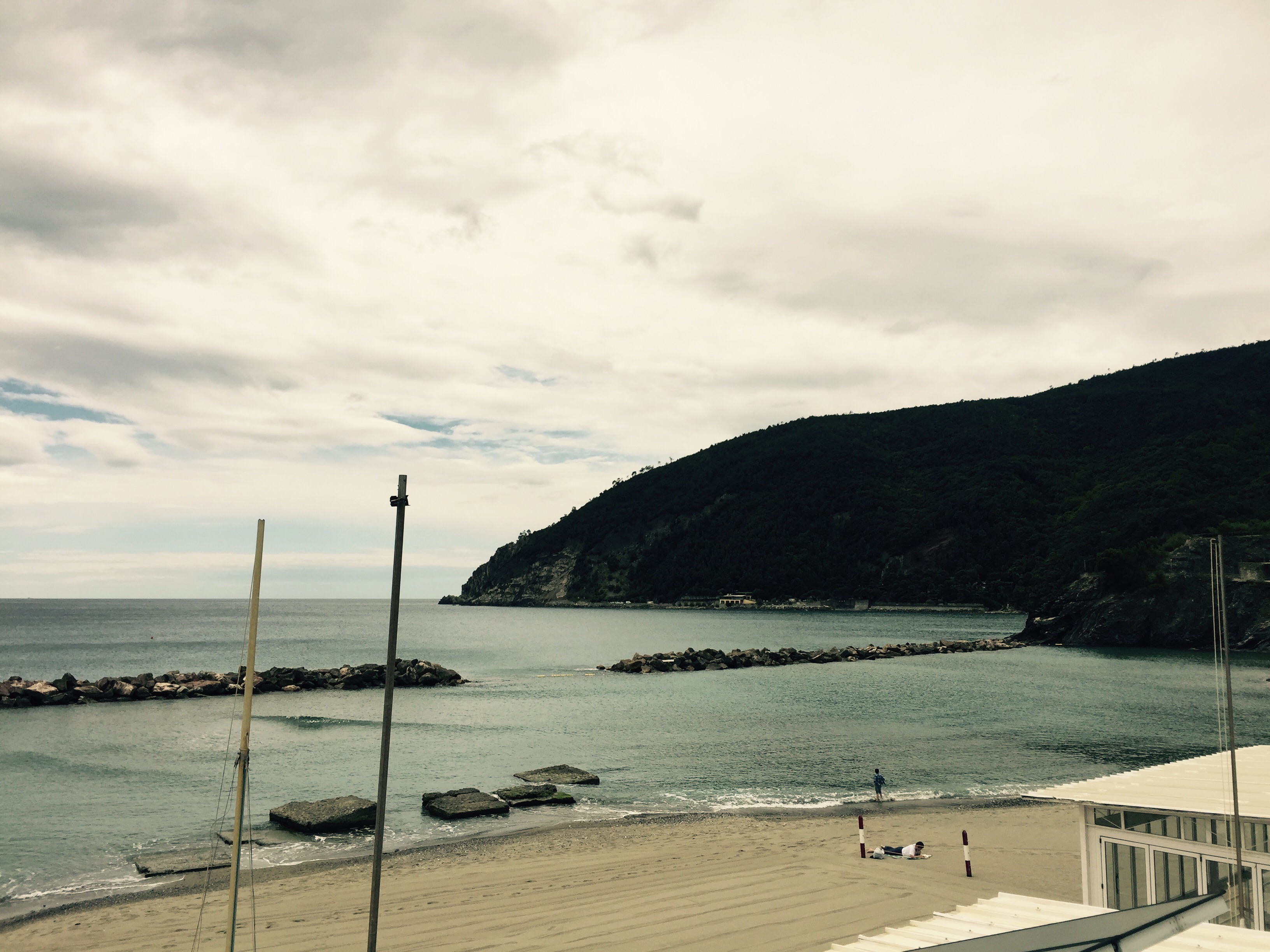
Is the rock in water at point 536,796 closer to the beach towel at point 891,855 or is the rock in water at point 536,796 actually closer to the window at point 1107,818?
the beach towel at point 891,855

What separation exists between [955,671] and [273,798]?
6414 centimetres

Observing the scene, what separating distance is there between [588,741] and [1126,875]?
96.8 ft

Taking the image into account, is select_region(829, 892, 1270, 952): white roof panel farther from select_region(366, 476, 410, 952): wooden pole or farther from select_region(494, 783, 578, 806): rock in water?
select_region(494, 783, 578, 806): rock in water

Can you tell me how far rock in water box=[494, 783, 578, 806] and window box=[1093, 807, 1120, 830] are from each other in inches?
677

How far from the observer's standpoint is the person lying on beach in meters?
19.1

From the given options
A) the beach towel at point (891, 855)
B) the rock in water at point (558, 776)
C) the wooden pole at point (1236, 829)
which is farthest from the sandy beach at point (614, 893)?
the rock in water at point (558, 776)

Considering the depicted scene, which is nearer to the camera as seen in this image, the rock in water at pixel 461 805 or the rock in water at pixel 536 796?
the rock in water at pixel 461 805

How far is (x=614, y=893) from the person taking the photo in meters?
16.5

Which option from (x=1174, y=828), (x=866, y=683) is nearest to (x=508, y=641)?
(x=866, y=683)

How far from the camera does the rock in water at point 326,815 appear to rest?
22.6 metres

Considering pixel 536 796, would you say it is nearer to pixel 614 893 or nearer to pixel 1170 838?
pixel 614 893

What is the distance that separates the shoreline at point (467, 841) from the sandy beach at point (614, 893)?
0.39 feet

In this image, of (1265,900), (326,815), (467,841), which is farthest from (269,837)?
(1265,900)

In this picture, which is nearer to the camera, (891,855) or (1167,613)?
(891,855)
